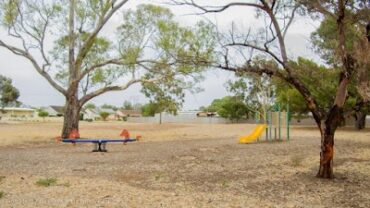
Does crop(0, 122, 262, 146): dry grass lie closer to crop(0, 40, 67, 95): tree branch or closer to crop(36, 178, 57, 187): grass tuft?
crop(0, 40, 67, 95): tree branch

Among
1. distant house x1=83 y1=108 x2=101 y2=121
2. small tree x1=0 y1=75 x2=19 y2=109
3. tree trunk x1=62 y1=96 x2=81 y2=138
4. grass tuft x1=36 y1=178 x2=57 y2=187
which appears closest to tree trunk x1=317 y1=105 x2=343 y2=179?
grass tuft x1=36 y1=178 x2=57 y2=187

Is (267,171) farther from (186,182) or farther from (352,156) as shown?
(352,156)

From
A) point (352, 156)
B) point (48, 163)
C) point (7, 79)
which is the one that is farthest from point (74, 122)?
point (7, 79)

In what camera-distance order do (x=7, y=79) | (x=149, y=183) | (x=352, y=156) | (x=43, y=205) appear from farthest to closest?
(x=7, y=79) → (x=352, y=156) → (x=149, y=183) → (x=43, y=205)

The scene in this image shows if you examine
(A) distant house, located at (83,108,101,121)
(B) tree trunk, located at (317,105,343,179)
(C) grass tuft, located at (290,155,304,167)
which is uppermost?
(A) distant house, located at (83,108,101,121)

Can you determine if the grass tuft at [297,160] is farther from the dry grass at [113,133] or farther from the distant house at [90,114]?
the distant house at [90,114]

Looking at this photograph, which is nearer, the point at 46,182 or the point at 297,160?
the point at 46,182

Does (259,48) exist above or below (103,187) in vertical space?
above

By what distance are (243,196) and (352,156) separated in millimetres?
7499

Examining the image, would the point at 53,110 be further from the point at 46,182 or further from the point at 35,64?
the point at 46,182

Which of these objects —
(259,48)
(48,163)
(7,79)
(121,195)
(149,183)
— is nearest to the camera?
(121,195)

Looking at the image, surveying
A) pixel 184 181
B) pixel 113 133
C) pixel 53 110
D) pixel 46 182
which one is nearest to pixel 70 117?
pixel 113 133

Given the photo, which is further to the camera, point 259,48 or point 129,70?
point 129,70

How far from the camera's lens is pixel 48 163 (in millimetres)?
12383
